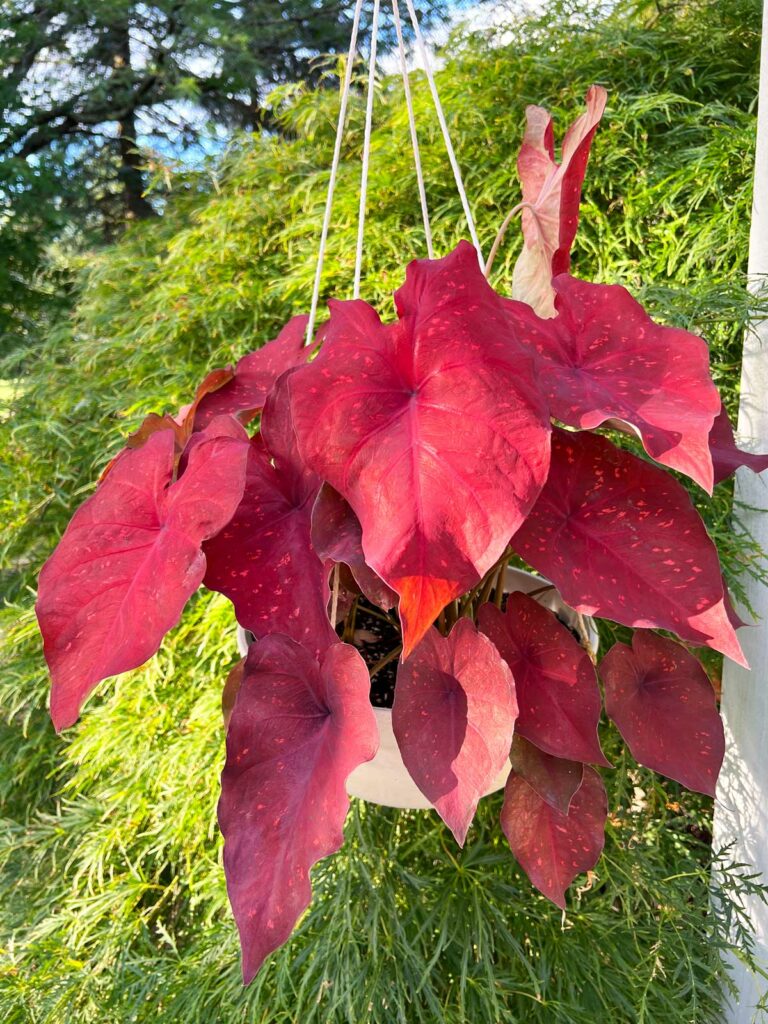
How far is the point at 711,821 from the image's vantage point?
989 millimetres

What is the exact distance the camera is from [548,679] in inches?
21.6

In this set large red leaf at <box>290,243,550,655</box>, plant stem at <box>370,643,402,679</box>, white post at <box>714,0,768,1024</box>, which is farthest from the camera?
white post at <box>714,0,768,1024</box>

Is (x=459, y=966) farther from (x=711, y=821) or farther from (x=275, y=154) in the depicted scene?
(x=275, y=154)

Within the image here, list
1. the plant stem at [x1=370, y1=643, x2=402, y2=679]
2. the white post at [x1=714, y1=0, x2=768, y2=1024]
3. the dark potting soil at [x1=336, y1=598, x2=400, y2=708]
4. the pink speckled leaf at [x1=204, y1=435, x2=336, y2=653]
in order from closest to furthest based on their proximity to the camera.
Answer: the pink speckled leaf at [x1=204, y1=435, x2=336, y2=653] → the plant stem at [x1=370, y1=643, x2=402, y2=679] → the dark potting soil at [x1=336, y1=598, x2=400, y2=708] → the white post at [x1=714, y1=0, x2=768, y2=1024]

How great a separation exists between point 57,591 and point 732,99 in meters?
1.06

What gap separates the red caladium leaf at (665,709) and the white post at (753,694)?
0.31 m

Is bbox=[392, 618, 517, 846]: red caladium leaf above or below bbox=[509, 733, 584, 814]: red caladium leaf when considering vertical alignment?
above

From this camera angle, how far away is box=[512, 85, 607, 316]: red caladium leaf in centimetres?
64

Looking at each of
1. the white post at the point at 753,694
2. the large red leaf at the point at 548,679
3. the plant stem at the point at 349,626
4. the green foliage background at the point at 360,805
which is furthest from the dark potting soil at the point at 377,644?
the white post at the point at 753,694

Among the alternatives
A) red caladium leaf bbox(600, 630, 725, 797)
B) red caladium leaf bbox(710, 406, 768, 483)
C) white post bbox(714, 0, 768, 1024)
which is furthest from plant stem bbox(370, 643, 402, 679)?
white post bbox(714, 0, 768, 1024)

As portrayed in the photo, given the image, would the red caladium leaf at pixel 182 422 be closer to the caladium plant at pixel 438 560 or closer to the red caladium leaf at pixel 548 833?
the caladium plant at pixel 438 560

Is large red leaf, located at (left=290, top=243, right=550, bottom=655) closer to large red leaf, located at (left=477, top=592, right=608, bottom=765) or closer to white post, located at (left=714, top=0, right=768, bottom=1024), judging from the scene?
large red leaf, located at (left=477, top=592, right=608, bottom=765)

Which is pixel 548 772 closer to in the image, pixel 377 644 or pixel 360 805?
pixel 377 644

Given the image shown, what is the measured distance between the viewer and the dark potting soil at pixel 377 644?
2.39ft
